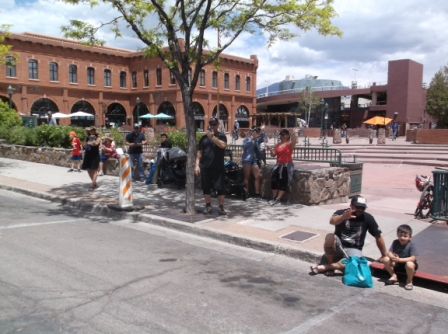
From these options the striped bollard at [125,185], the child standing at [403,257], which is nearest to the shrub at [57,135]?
the striped bollard at [125,185]

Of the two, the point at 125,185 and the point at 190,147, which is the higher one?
the point at 190,147

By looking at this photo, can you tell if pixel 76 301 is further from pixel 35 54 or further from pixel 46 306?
pixel 35 54

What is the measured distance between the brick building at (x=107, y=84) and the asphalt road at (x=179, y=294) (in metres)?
33.3

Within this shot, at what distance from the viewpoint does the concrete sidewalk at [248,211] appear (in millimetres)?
6938

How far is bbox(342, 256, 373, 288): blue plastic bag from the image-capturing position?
17.1 ft

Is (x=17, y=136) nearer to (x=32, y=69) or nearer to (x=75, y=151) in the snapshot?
(x=75, y=151)

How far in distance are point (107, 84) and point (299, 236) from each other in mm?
43488

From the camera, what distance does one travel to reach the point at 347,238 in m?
5.71

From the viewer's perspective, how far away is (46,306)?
14.4ft

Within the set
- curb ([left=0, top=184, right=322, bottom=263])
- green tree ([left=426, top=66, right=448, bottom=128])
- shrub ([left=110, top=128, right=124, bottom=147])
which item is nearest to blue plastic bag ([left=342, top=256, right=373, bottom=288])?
curb ([left=0, top=184, right=322, bottom=263])

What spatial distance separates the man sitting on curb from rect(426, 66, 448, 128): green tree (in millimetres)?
39171

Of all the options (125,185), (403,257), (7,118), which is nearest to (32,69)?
(7,118)

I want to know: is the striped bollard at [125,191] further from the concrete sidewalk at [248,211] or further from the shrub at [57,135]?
the shrub at [57,135]

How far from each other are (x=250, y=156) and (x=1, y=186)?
25.2 feet
